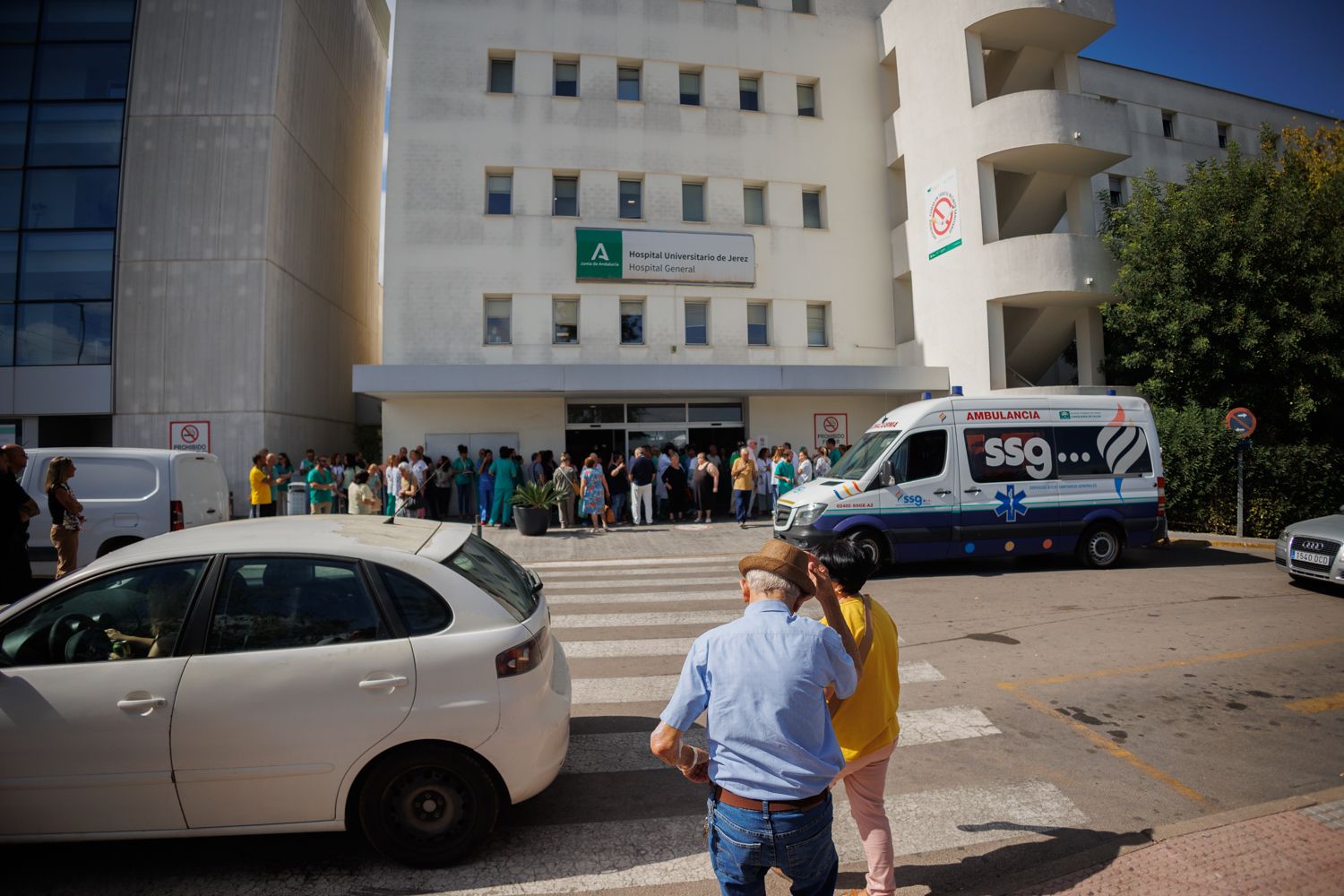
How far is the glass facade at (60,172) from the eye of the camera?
18.5 m

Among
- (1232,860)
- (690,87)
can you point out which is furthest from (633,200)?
(1232,860)

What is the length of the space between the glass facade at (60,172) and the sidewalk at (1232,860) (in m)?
23.1

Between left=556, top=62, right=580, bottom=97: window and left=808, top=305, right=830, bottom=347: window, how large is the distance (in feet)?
31.2

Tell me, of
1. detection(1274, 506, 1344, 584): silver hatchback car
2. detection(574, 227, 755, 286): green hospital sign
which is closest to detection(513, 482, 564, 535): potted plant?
detection(574, 227, 755, 286): green hospital sign

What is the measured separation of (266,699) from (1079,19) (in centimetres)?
2337

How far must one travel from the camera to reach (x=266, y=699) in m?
3.09

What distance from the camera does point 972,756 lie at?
436cm

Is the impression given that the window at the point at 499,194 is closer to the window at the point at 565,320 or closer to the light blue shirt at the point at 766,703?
the window at the point at 565,320

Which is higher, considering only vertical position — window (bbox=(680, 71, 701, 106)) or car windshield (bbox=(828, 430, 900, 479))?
window (bbox=(680, 71, 701, 106))

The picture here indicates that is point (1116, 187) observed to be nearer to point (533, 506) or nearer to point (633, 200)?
point (633, 200)

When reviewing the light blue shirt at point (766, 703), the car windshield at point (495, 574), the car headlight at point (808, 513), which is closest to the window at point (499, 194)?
the car headlight at point (808, 513)

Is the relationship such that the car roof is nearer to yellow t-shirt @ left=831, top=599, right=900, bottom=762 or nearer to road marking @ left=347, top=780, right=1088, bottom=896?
road marking @ left=347, top=780, right=1088, bottom=896

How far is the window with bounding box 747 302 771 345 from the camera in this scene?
20.9m

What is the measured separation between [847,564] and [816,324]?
1950cm
